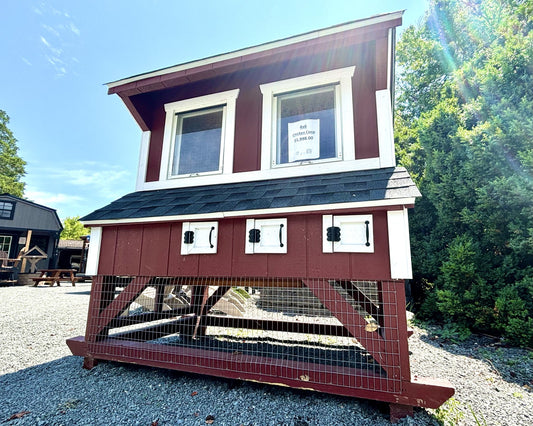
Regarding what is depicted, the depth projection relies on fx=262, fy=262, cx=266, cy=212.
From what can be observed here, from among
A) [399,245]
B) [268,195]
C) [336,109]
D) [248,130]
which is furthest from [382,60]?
[399,245]

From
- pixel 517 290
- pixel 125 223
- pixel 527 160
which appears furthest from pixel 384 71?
pixel 517 290

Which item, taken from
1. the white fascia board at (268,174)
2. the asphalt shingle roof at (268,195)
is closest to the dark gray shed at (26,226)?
the white fascia board at (268,174)

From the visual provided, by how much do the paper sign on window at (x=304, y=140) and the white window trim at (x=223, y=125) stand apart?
2.61ft

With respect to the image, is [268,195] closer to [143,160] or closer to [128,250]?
[128,250]

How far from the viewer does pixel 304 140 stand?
3.10 m

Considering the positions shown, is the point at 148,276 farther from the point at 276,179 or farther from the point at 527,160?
the point at 527,160

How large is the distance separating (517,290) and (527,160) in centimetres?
195

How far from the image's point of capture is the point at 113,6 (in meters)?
6.83

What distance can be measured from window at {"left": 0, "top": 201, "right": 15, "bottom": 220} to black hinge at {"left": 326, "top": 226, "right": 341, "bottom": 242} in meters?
18.3

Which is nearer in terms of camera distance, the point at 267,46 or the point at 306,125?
the point at 267,46

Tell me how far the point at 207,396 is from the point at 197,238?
142 centimetres

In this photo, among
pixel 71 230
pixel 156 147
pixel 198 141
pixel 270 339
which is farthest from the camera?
pixel 71 230

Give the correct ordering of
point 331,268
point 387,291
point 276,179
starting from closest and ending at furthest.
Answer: point 387,291, point 331,268, point 276,179

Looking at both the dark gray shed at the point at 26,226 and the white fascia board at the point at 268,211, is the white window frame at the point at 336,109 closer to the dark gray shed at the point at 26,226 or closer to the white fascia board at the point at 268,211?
the white fascia board at the point at 268,211
